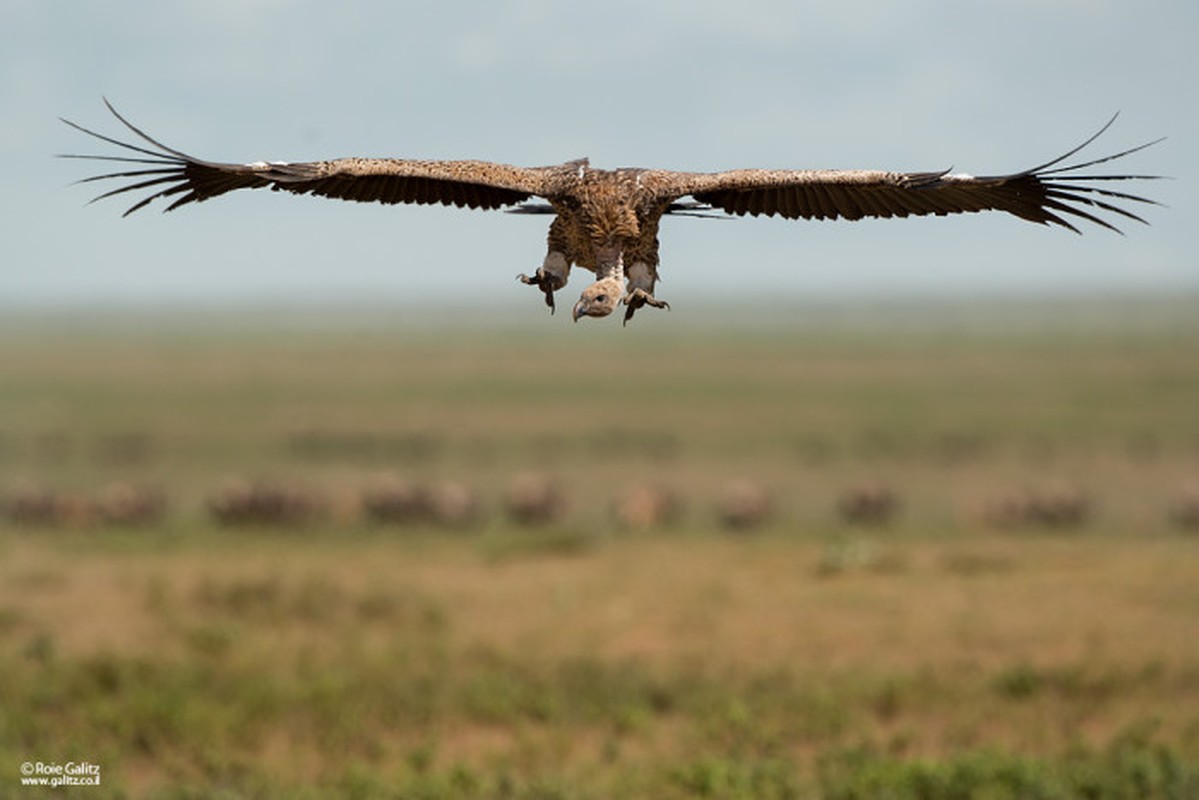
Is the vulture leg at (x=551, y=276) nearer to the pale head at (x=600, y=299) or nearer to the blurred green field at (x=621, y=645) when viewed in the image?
the pale head at (x=600, y=299)

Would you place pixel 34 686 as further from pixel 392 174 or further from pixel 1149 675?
pixel 392 174

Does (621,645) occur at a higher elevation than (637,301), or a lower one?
lower

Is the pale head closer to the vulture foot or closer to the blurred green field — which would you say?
the vulture foot

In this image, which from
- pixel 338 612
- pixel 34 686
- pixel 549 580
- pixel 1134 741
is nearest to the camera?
pixel 1134 741

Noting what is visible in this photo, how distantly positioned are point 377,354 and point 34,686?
121 metres

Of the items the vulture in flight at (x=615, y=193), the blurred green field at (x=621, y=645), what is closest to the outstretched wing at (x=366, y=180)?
the vulture in flight at (x=615, y=193)

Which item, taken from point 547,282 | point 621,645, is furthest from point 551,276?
point 621,645

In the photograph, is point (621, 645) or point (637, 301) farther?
point (621, 645)

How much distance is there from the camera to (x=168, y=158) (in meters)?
8.17

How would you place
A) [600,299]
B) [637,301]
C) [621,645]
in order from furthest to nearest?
[621,645] < [637,301] < [600,299]

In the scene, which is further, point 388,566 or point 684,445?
point 684,445

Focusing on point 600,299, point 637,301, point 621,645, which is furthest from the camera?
point 621,645

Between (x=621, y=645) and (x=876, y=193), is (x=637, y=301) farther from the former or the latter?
(x=621, y=645)

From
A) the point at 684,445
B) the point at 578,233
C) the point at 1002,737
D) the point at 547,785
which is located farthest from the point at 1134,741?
the point at 684,445
